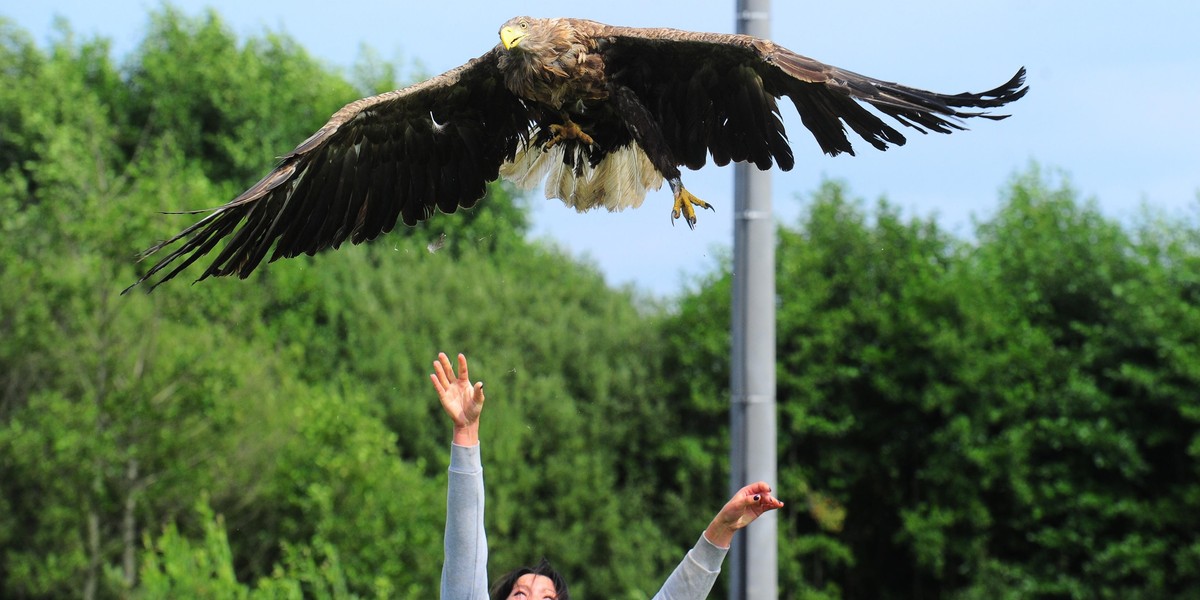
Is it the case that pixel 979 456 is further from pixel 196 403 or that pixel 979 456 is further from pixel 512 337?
pixel 196 403

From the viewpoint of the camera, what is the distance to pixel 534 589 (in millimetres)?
3213

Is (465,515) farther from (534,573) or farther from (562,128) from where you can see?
(562,128)

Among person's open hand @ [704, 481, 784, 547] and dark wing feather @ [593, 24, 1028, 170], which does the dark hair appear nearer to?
person's open hand @ [704, 481, 784, 547]

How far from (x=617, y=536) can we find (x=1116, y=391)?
6752mm

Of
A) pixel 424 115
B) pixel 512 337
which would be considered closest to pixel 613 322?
pixel 512 337

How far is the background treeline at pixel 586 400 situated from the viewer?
1780 cm

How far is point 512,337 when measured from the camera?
23156 mm

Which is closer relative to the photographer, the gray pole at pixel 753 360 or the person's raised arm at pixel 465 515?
the person's raised arm at pixel 465 515

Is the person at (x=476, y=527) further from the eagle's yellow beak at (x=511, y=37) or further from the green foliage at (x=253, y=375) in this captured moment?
the green foliage at (x=253, y=375)

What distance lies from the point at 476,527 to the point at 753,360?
313 centimetres

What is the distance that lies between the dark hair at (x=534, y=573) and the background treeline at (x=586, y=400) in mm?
12294

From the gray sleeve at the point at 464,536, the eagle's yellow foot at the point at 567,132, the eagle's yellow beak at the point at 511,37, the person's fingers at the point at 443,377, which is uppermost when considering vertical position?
the eagle's yellow beak at the point at 511,37

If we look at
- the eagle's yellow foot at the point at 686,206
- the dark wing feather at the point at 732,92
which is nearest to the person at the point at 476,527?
the eagle's yellow foot at the point at 686,206

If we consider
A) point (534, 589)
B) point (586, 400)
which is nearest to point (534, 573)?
point (534, 589)
